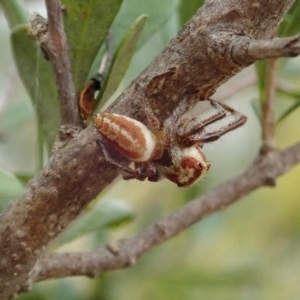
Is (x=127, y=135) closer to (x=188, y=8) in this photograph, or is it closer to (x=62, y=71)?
(x=62, y=71)

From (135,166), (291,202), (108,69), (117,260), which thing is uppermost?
(108,69)

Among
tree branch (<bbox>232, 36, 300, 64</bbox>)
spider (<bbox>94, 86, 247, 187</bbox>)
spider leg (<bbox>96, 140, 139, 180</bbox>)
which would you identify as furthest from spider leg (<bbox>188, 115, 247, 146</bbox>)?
tree branch (<bbox>232, 36, 300, 64</bbox>)

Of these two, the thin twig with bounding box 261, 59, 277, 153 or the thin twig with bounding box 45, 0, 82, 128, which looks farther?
the thin twig with bounding box 261, 59, 277, 153

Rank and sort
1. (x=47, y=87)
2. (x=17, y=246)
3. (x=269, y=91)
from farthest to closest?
1. (x=269, y=91)
2. (x=47, y=87)
3. (x=17, y=246)

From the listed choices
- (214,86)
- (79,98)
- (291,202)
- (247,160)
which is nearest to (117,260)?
(79,98)

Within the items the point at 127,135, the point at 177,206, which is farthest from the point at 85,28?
the point at 177,206

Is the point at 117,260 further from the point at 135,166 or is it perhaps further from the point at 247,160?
the point at 247,160

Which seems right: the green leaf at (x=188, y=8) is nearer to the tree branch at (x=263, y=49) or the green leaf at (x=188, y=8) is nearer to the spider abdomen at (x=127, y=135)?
the spider abdomen at (x=127, y=135)

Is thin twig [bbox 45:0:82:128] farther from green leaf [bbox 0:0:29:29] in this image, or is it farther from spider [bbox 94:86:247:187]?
green leaf [bbox 0:0:29:29]
